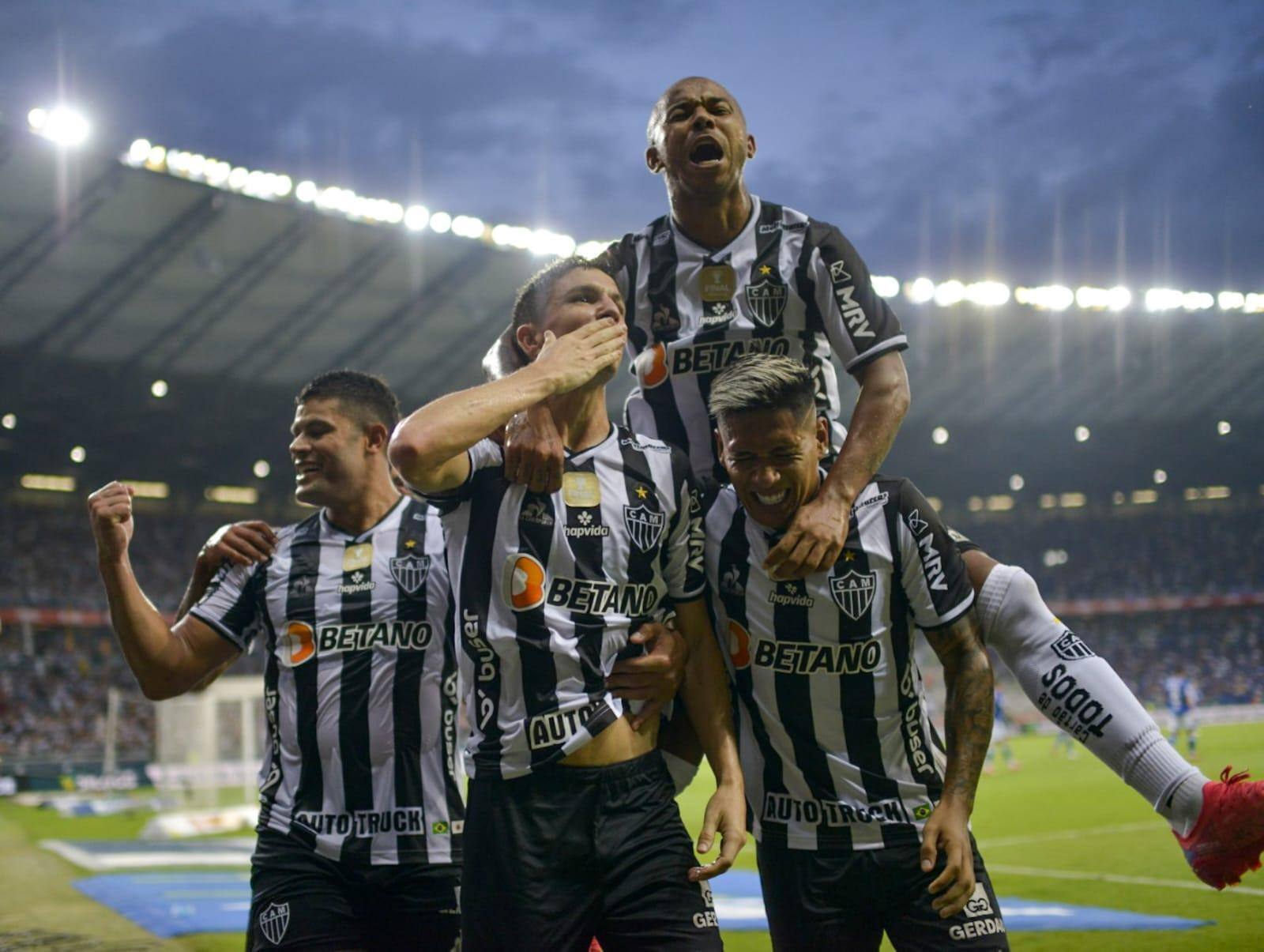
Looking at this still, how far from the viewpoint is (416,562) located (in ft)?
12.8

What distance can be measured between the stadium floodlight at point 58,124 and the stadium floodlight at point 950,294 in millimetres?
18664

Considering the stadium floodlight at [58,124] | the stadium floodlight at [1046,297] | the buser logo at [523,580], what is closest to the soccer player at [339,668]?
the buser logo at [523,580]

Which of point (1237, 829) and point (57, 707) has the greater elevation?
point (57, 707)

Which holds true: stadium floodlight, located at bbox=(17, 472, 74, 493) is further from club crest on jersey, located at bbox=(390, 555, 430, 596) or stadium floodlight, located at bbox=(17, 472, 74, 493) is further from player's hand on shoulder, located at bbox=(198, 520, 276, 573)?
club crest on jersey, located at bbox=(390, 555, 430, 596)

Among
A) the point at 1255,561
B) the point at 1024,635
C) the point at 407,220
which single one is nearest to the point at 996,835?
the point at 1024,635

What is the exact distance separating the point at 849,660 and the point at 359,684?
1556 millimetres

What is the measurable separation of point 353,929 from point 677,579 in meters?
1.40

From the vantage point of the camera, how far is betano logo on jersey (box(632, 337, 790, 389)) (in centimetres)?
361

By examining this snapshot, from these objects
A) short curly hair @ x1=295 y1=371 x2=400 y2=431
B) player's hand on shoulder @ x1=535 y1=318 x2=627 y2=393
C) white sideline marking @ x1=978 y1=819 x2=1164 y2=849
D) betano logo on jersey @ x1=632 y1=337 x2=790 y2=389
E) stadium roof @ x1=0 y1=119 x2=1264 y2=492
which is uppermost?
stadium roof @ x1=0 y1=119 x2=1264 y2=492

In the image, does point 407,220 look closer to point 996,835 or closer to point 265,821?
point 996,835

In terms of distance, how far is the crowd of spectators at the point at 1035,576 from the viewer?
29.5 m

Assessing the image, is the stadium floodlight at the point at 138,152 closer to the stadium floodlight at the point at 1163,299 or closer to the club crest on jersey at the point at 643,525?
the club crest on jersey at the point at 643,525

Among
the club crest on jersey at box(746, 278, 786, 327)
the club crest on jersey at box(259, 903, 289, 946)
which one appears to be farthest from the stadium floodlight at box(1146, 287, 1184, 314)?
the club crest on jersey at box(259, 903, 289, 946)

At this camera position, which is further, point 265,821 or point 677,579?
point 265,821
